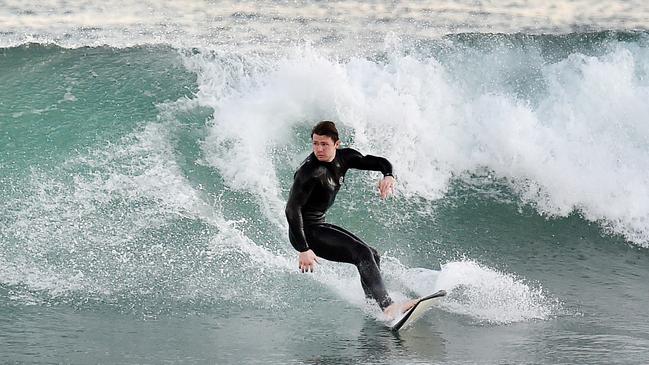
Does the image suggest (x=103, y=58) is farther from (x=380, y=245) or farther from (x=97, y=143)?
(x=380, y=245)

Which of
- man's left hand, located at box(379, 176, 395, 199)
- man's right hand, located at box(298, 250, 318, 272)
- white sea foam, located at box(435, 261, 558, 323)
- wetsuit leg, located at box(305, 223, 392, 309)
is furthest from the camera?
white sea foam, located at box(435, 261, 558, 323)

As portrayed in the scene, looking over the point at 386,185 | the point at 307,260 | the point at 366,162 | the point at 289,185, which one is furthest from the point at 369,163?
the point at 289,185

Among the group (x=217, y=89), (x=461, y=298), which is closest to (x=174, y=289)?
(x=461, y=298)

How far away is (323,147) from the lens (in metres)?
6.53

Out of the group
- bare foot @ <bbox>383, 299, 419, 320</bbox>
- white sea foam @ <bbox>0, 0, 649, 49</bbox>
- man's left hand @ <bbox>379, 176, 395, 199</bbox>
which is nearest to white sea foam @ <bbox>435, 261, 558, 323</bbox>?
bare foot @ <bbox>383, 299, 419, 320</bbox>

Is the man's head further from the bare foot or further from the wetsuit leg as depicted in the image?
the bare foot

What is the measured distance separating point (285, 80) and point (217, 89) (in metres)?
0.75

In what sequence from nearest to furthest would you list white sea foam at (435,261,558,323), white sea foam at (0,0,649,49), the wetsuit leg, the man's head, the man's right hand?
the man's right hand, the man's head, the wetsuit leg, white sea foam at (435,261,558,323), white sea foam at (0,0,649,49)

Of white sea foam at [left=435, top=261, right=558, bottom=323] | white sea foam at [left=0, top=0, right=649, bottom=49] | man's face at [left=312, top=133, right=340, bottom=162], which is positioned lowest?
white sea foam at [left=435, top=261, right=558, bottom=323]

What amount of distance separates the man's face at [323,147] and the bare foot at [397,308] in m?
1.02

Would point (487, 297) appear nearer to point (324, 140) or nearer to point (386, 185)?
point (386, 185)

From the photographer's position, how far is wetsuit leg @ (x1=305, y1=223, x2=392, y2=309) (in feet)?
22.3

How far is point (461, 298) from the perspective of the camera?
7438 mm

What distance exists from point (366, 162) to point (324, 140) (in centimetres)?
48
